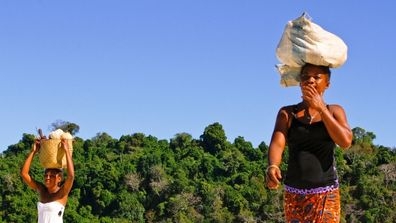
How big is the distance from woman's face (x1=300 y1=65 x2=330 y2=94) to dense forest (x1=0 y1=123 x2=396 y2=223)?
43.1 meters

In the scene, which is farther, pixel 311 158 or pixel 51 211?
pixel 51 211

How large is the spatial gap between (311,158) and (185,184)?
51.7 meters

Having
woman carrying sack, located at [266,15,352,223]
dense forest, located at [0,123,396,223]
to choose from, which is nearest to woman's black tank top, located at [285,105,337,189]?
woman carrying sack, located at [266,15,352,223]

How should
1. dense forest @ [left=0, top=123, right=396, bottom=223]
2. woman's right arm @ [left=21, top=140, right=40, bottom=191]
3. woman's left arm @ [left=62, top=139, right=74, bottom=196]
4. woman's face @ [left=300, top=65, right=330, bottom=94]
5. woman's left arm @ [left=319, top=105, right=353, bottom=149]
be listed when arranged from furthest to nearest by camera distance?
dense forest @ [left=0, top=123, right=396, bottom=223] → woman's right arm @ [left=21, top=140, right=40, bottom=191] → woman's left arm @ [left=62, top=139, right=74, bottom=196] → woman's face @ [left=300, top=65, right=330, bottom=94] → woman's left arm @ [left=319, top=105, right=353, bottom=149]

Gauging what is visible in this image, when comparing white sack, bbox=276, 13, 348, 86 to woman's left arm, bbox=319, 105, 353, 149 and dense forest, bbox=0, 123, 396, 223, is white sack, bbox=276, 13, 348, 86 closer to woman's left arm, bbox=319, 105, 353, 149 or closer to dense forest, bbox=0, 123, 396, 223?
woman's left arm, bbox=319, 105, 353, 149

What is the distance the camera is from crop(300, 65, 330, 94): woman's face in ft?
12.7

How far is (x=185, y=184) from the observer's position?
181 ft

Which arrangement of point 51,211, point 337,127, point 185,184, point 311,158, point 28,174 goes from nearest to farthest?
point 337,127 < point 311,158 < point 51,211 < point 28,174 < point 185,184

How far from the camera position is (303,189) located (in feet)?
12.3

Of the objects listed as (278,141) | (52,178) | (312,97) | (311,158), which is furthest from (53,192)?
(312,97)

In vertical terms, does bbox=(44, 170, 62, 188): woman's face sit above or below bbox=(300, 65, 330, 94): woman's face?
above

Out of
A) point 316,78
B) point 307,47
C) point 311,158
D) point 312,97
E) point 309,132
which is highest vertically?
point 307,47

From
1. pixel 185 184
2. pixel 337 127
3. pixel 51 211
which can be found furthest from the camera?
pixel 185 184

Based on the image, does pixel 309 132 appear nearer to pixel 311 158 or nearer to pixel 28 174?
pixel 311 158
